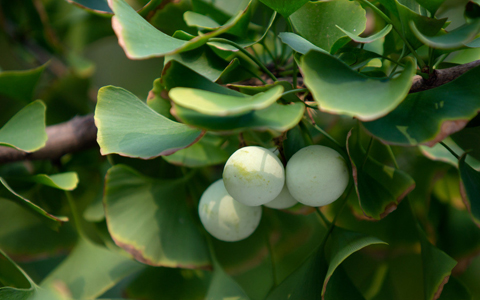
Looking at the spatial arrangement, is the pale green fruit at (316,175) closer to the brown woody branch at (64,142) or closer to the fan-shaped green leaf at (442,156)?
the fan-shaped green leaf at (442,156)

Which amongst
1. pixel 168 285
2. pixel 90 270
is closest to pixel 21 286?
pixel 90 270

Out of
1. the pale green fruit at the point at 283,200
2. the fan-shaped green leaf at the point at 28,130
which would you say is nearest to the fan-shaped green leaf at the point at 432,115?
the pale green fruit at the point at 283,200

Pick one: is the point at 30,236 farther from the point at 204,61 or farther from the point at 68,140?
the point at 204,61

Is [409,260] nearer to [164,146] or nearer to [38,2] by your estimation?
[164,146]

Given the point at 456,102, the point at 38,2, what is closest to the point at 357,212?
the point at 456,102

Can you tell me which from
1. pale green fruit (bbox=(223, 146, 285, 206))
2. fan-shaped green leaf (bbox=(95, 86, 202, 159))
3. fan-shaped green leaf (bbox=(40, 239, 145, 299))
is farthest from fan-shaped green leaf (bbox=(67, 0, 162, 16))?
fan-shaped green leaf (bbox=(40, 239, 145, 299))

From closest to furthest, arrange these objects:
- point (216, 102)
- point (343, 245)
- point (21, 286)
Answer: point (216, 102) → point (343, 245) → point (21, 286)

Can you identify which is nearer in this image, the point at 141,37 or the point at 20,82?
the point at 141,37
